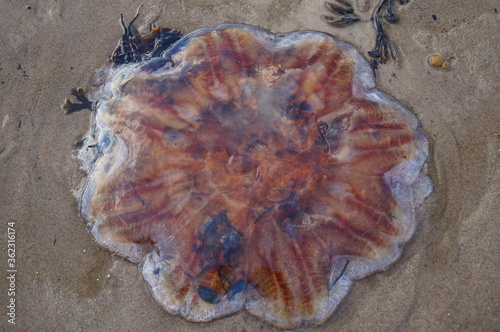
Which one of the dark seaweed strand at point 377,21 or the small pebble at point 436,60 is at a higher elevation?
the dark seaweed strand at point 377,21

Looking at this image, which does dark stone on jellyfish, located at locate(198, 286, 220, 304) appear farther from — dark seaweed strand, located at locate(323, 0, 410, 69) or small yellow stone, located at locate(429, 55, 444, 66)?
small yellow stone, located at locate(429, 55, 444, 66)

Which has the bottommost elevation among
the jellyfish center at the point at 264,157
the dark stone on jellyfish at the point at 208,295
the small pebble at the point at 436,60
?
the dark stone on jellyfish at the point at 208,295

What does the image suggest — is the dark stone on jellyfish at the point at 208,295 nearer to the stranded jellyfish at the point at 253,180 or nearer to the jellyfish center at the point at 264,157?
the stranded jellyfish at the point at 253,180

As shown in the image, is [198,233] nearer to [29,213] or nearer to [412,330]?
[29,213]

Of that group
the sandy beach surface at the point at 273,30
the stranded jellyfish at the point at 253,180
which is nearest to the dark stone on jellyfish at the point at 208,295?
the stranded jellyfish at the point at 253,180

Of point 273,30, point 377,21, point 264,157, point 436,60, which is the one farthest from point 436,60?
point 264,157

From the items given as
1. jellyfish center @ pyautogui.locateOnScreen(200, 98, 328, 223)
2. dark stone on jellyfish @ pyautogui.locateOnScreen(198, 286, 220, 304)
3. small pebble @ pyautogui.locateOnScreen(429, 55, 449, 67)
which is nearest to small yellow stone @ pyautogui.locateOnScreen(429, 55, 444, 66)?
small pebble @ pyautogui.locateOnScreen(429, 55, 449, 67)

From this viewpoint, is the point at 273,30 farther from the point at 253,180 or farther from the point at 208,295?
the point at 208,295
